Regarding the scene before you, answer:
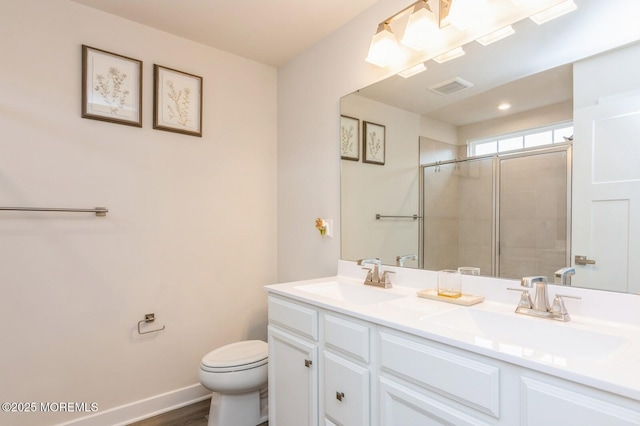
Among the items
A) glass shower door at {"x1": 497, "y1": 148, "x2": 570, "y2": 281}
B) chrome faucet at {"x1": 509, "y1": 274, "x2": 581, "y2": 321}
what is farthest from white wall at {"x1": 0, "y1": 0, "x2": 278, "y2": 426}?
chrome faucet at {"x1": 509, "y1": 274, "x2": 581, "y2": 321}

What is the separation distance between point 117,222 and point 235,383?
3.77 feet

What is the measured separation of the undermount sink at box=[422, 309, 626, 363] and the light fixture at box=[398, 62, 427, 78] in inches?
45.3

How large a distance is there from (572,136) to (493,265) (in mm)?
548

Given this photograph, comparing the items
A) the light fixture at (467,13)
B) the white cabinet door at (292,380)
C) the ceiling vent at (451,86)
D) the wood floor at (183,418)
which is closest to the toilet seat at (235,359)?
the white cabinet door at (292,380)

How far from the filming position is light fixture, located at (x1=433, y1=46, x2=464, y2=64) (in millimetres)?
1518

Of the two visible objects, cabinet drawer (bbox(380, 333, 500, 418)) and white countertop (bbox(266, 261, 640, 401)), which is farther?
cabinet drawer (bbox(380, 333, 500, 418))

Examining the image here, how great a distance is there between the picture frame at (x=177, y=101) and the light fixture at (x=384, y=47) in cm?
121

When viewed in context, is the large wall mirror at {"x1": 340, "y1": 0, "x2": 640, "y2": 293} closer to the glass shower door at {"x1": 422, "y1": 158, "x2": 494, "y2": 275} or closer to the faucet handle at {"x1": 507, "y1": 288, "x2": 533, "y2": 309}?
the glass shower door at {"x1": 422, "y1": 158, "x2": 494, "y2": 275}

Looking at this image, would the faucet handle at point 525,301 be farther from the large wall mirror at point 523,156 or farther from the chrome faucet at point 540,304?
the large wall mirror at point 523,156

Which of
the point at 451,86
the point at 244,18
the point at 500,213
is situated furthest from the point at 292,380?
the point at 244,18

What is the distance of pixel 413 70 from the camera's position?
1704mm

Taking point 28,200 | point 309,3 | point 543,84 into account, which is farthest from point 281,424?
point 309,3

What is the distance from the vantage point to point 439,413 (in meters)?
0.96

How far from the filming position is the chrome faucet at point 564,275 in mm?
1156
